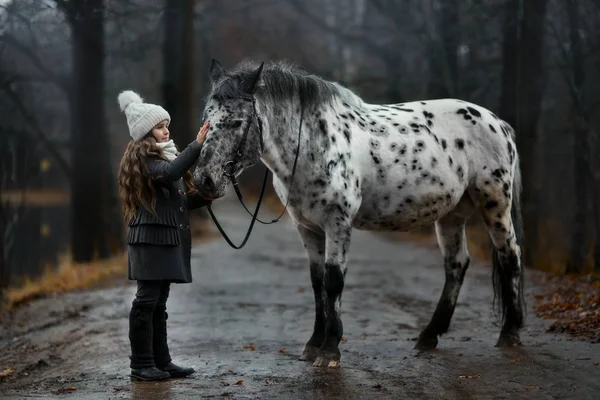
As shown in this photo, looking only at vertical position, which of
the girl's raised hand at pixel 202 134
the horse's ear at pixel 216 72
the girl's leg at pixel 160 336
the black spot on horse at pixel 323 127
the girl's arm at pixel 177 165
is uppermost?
the horse's ear at pixel 216 72

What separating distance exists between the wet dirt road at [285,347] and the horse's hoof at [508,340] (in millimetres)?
95

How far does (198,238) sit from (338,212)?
1439cm

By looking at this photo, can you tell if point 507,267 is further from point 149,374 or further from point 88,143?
point 88,143

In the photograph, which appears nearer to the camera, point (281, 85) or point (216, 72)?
point (216, 72)

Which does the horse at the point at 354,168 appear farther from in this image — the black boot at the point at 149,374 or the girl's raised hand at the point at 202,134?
the black boot at the point at 149,374

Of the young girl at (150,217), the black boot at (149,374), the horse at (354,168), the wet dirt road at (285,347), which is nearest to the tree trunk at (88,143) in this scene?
the wet dirt road at (285,347)

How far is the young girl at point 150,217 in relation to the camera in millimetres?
6512

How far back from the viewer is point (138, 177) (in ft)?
21.4

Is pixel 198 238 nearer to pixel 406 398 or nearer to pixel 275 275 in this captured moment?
pixel 275 275

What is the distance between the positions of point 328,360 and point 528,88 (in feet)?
27.5

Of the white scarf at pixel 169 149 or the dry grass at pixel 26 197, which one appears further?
the dry grass at pixel 26 197

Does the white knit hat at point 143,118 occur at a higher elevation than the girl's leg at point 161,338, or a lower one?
higher

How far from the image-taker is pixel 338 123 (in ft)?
23.9

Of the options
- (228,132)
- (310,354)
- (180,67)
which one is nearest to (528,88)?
(310,354)
